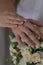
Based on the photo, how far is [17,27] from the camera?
1.05m

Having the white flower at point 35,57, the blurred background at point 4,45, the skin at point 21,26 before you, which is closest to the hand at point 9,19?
the skin at point 21,26

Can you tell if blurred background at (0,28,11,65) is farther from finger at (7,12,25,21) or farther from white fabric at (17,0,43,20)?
finger at (7,12,25,21)

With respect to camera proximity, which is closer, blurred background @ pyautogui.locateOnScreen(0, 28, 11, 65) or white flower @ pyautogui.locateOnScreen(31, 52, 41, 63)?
white flower @ pyautogui.locateOnScreen(31, 52, 41, 63)

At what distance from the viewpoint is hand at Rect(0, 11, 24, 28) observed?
1059 mm

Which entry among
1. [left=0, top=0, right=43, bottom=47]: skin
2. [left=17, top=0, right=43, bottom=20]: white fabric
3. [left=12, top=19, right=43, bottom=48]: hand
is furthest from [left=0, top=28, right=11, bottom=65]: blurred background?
[left=12, top=19, right=43, bottom=48]: hand

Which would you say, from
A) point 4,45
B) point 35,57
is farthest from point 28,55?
point 4,45

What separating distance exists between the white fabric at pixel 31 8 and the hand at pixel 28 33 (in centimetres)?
23

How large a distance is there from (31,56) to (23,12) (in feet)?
1.65

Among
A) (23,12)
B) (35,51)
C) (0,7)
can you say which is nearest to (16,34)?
(35,51)

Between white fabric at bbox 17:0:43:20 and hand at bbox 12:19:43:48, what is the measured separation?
23cm

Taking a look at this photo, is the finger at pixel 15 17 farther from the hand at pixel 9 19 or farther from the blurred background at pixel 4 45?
the blurred background at pixel 4 45

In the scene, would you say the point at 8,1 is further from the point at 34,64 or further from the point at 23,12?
the point at 34,64

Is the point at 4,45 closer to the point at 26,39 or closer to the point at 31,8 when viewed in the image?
the point at 31,8

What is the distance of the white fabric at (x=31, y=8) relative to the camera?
1253 millimetres
